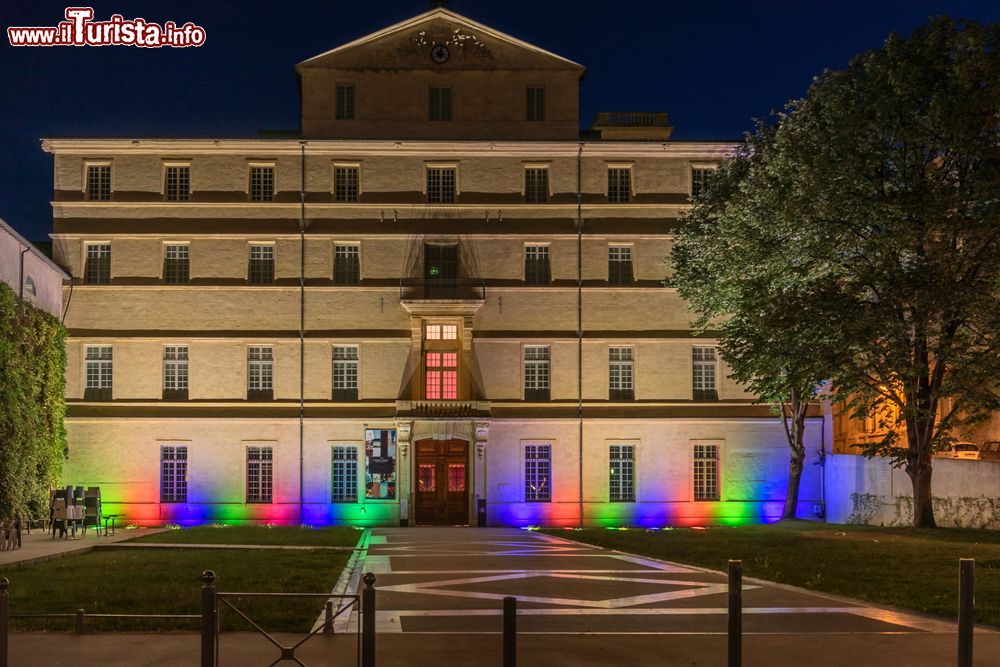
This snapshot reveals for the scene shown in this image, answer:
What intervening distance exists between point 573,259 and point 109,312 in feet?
62.1

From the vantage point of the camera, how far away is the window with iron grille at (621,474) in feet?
159

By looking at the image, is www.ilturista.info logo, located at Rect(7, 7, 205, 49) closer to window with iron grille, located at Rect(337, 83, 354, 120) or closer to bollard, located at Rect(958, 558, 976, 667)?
window with iron grille, located at Rect(337, 83, 354, 120)

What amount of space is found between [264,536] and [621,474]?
58.9ft

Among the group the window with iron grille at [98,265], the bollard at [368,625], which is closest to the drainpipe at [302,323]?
the window with iron grille at [98,265]

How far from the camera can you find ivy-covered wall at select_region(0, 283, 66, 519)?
121 feet

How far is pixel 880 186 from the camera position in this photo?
3469 centimetres

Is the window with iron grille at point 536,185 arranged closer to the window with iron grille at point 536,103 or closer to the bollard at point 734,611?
the window with iron grille at point 536,103

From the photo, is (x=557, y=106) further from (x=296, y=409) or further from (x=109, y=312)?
(x=109, y=312)

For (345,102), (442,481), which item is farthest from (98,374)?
(345,102)

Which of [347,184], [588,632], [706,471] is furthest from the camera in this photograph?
[706,471]

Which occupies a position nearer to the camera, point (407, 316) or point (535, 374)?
point (407, 316)

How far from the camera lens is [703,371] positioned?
49.3 m

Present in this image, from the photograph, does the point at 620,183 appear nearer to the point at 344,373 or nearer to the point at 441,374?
the point at 441,374

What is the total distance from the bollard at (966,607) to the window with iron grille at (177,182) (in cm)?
4208
